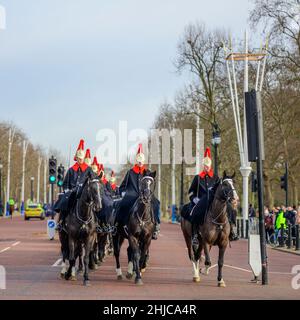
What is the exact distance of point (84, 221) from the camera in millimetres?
18609

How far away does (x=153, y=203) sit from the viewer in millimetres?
19422

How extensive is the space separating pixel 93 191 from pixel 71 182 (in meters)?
1.63

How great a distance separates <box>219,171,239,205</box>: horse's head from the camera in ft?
58.9

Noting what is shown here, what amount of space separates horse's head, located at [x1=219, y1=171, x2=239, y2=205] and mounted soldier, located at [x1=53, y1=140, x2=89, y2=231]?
3.36 m

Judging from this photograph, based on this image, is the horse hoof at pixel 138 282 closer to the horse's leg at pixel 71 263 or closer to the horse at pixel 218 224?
the horse at pixel 218 224

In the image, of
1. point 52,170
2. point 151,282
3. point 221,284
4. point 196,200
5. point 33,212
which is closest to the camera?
point 221,284

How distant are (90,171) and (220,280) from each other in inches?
156

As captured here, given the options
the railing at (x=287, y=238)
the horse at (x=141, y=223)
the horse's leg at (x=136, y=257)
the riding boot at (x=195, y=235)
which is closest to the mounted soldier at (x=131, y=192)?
the horse at (x=141, y=223)

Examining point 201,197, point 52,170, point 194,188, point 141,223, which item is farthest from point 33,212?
point 141,223

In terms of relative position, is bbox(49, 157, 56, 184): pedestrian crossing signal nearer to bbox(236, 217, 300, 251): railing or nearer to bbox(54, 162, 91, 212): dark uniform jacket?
bbox(236, 217, 300, 251): railing

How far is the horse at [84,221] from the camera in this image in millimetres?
18403

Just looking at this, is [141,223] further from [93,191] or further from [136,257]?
[93,191]

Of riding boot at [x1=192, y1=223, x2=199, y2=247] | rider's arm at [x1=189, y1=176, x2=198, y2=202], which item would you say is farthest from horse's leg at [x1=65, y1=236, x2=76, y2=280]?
rider's arm at [x1=189, y1=176, x2=198, y2=202]

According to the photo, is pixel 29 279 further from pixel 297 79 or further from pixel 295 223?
pixel 297 79
